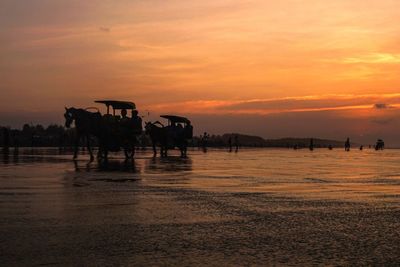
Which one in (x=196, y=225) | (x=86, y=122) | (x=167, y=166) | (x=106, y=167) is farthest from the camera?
(x=86, y=122)

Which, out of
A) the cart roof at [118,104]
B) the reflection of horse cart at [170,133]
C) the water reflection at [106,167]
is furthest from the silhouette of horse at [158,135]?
the water reflection at [106,167]

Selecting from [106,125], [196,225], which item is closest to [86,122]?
[106,125]

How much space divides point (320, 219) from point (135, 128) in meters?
26.0

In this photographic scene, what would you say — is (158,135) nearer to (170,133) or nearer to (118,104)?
(170,133)

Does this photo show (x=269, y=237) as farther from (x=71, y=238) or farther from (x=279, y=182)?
(x=279, y=182)

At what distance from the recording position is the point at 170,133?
42.0 meters

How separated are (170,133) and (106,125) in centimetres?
1051

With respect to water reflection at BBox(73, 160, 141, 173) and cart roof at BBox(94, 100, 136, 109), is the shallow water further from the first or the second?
cart roof at BBox(94, 100, 136, 109)

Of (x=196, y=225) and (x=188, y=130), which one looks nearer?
(x=196, y=225)

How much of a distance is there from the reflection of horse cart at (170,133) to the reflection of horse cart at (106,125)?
727cm

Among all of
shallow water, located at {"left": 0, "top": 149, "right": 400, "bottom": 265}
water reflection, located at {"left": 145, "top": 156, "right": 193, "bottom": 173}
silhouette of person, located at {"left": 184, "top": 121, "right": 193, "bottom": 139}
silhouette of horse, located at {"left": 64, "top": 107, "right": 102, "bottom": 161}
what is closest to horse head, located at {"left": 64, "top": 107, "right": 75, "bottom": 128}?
silhouette of horse, located at {"left": 64, "top": 107, "right": 102, "bottom": 161}

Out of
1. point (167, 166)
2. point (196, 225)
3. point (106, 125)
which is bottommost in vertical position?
point (196, 225)

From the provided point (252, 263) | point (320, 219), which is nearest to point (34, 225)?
point (252, 263)

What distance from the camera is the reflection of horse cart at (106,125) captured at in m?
31.6
